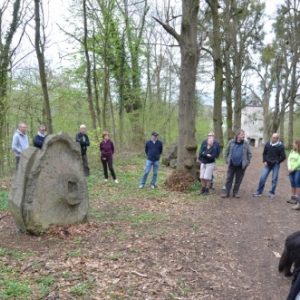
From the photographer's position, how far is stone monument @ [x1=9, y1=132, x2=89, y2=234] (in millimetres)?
5555

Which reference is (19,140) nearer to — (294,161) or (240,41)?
(294,161)

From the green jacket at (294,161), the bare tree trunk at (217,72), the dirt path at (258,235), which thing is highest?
the bare tree trunk at (217,72)

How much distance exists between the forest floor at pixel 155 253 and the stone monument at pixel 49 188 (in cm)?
28

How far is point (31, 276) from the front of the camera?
13.6 feet

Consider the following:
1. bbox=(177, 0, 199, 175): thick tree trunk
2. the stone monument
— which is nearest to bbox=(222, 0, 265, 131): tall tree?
bbox=(177, 0, 199, 175): thick tree trunk

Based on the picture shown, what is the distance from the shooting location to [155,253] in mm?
5078

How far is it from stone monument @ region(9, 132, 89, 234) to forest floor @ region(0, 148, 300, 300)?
0.28 meters

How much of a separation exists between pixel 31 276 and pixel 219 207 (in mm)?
5081

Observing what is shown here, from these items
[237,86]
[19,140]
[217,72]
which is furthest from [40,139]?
[237,86]

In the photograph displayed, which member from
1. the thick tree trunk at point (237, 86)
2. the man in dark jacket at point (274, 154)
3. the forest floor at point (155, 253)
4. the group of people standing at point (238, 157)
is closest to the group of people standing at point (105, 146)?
the group of people standing at point (238, 157)

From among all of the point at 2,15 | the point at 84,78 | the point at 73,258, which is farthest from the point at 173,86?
the point at 73,258

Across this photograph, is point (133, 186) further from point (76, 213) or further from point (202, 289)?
point (202, 289)

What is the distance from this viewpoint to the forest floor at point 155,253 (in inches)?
156

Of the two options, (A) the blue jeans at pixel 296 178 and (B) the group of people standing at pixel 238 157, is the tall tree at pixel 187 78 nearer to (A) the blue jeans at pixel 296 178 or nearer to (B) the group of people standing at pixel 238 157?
(B) the group of people standing at pixel 238 157
